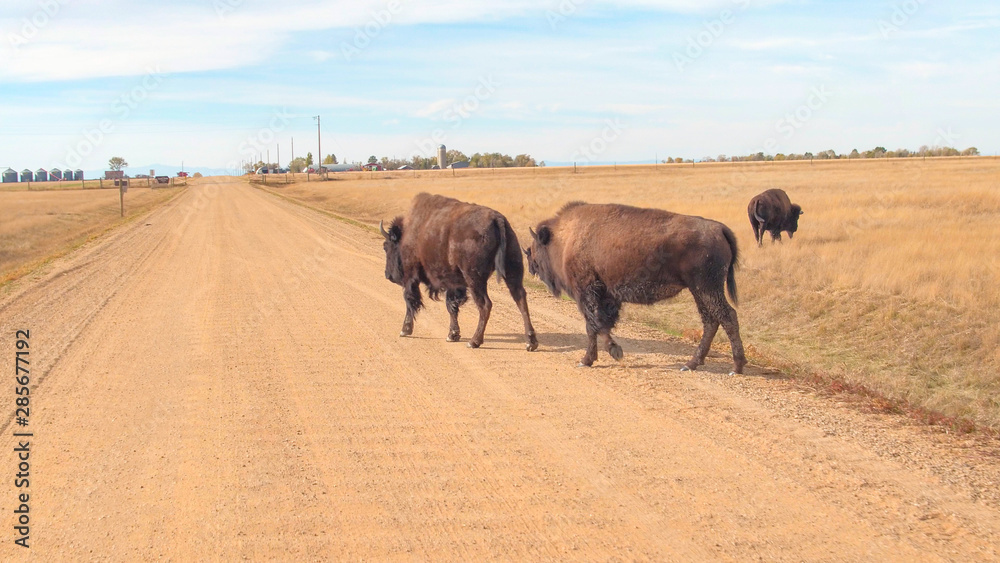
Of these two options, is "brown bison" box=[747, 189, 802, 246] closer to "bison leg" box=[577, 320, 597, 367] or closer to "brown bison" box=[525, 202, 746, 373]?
"brown bison" box=[525, 202, 746, 373]

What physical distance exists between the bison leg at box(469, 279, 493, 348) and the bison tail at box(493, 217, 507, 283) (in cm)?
36

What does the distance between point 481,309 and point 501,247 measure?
0.85 metres

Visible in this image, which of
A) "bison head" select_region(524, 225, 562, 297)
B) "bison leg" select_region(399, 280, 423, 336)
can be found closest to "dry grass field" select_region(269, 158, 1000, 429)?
"bison head" select_region(524, 225, 562, 297)

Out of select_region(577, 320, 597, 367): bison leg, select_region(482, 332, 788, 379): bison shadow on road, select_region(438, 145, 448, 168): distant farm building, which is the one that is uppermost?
select_region(438, 145, 448, 168): distant farm building

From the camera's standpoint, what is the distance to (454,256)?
9359 mm

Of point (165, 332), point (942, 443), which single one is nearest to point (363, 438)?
point (942, 443)

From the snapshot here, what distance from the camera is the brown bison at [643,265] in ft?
25.1

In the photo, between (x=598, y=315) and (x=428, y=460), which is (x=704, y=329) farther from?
(x=428, y=460)

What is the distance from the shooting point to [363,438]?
19.6 ft

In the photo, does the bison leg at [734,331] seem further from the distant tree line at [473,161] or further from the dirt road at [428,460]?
the distant tree line at [473,161]

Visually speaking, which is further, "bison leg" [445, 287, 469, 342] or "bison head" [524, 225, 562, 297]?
"bison leg" [445, 287, 469, 342]

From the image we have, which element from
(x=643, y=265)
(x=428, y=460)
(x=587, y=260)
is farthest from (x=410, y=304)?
(x=428, y=460)

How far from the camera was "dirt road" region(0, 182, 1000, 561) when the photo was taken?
14.0 feet

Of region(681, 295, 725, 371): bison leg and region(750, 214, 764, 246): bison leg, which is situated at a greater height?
region(750, 214, 764, 246): bison leg
